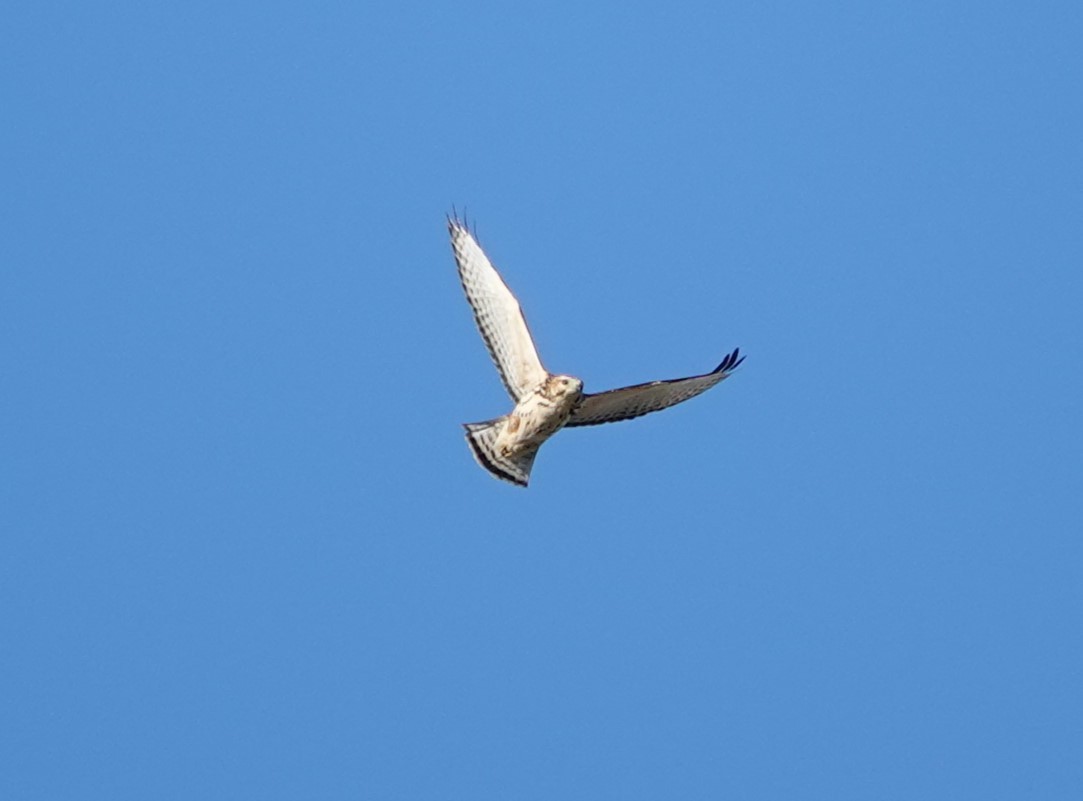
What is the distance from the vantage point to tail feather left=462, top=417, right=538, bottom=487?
13.1m

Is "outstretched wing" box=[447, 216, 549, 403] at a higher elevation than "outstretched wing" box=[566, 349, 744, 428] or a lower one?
higher

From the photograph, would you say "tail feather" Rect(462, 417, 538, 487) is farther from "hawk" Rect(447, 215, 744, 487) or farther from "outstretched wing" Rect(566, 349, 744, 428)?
"outstretched wing" Rect(566, 349, 744, 428)

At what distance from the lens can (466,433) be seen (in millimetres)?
13211

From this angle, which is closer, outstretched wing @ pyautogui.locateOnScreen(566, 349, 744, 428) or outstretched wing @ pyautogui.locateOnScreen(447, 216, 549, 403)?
outstretched wing @ pyautogui.locateOnScreen(566, 349, 744, 428)

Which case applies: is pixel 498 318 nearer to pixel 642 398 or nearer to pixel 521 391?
pixel 521 391

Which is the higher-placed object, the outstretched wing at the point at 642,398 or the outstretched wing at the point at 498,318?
the outstretched wing at the point at 498,318

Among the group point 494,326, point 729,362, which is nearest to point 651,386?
point 729,362

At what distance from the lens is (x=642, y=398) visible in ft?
42.7

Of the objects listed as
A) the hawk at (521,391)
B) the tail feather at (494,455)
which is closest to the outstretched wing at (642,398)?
the hawk at (521,391)

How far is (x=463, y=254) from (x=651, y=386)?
6.27 feet

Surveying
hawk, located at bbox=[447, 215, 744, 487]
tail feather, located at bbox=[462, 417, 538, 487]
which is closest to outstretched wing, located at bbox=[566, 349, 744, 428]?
hawk, located at bbox=[447, 215, 744, 487]

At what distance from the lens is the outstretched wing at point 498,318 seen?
1323 centimetres

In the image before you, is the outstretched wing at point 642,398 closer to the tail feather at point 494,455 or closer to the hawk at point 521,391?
the hawk at point 521,391

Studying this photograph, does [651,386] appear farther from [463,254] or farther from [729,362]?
[463,254]
